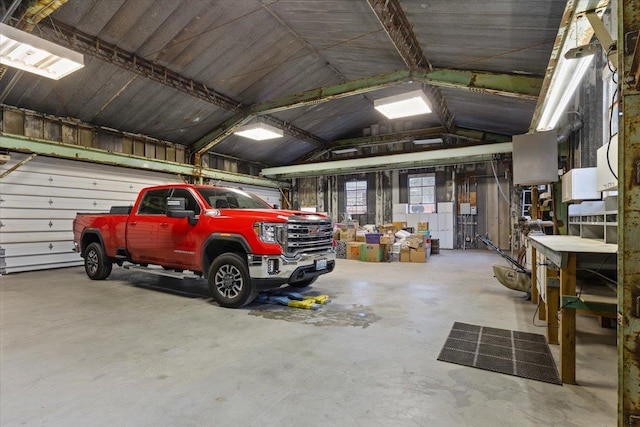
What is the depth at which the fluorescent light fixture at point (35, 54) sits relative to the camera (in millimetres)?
4027

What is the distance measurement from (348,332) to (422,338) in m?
0.79

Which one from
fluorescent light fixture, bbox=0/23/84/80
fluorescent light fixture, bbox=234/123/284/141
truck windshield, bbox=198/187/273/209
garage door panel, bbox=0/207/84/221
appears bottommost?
garage door panel, bbox=0/207/84/221

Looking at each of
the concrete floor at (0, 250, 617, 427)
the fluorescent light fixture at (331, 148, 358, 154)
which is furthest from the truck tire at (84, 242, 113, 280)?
the fluorescent light fixture at (331, 148, 358, 154)

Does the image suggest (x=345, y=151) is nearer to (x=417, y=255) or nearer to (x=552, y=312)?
(x=417, y=255)

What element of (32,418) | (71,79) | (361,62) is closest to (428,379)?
(32,418)

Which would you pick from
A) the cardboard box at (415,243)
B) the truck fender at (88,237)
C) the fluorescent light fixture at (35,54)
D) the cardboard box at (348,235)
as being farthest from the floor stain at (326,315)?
the cardboard box at (348,235)

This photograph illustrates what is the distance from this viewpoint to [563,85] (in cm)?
382

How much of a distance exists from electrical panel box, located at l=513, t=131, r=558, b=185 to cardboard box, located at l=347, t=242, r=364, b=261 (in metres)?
4.90

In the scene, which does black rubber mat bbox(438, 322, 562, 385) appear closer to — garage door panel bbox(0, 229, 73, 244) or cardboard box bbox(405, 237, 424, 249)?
cardboard box bbox(405, 237, 424, 249)

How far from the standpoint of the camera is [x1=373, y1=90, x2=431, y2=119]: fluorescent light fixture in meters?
7.09

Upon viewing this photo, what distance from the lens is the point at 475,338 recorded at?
3.32 m

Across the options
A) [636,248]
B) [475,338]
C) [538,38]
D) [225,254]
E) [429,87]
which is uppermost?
[429,87]

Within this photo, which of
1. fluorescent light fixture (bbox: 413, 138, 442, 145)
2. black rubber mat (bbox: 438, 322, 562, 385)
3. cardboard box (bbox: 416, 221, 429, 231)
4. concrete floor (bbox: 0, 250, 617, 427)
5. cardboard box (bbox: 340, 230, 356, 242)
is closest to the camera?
concrete floor (bbox: 0, 250, 617, 427)

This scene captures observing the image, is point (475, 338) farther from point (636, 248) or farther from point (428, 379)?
point (636, 248)
